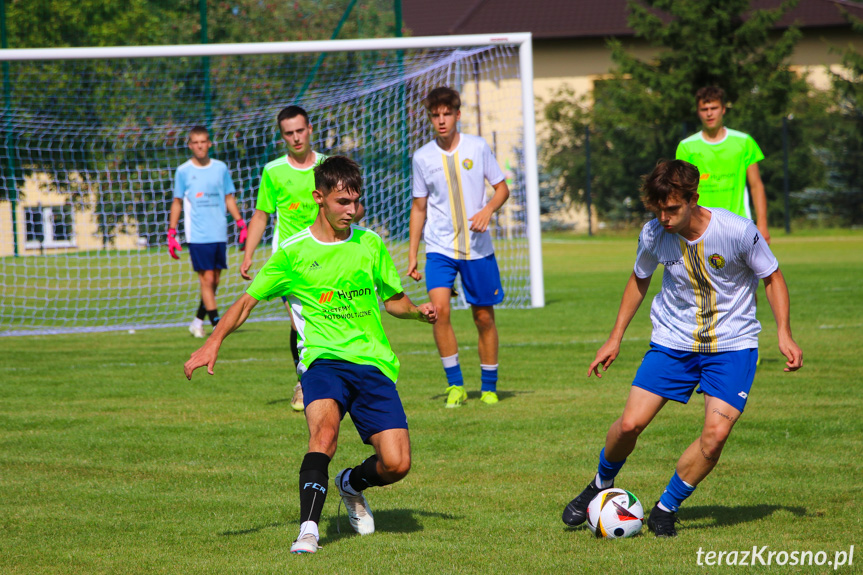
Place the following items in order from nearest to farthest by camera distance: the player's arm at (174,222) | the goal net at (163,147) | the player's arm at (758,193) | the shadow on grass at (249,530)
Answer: the shadow on grass at (249,530) → the player's arm at (758,193) → the player's arm at (174,222) → the goal net at (163,147)

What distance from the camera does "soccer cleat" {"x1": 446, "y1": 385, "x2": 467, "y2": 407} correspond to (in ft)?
23.5

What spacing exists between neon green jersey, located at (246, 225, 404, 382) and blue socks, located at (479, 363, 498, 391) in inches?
116

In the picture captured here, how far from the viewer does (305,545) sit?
4027mm

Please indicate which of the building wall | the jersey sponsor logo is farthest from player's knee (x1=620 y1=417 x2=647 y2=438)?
the building wall

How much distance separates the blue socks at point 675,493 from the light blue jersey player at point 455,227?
118 inches

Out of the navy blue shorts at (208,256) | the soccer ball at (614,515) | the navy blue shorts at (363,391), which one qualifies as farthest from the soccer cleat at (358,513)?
the navy blue shorts at (208,256)

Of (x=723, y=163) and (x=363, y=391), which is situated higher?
(x=723, y=163)

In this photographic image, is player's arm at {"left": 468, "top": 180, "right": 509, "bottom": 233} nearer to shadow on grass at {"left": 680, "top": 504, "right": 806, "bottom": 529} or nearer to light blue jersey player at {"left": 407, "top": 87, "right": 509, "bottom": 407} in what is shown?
light blue jersey player at {"left": 407, "top": 87, "right": 509, "bottom": 407}

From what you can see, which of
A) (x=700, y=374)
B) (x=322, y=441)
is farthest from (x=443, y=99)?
(x=322, y=441)

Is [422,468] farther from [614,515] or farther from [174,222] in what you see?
[174,222]

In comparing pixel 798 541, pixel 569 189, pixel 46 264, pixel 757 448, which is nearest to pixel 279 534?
pixel 798 541

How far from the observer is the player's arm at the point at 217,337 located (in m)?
4.10

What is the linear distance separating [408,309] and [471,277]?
2911 millimetres

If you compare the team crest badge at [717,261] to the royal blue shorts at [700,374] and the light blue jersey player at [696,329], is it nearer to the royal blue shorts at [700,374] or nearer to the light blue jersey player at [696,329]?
the light blue jersey player at [696,329]
